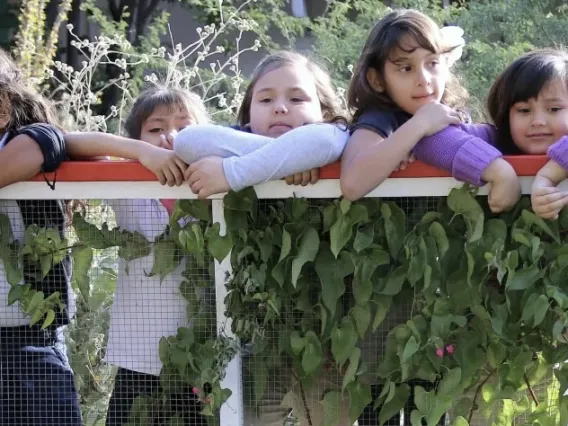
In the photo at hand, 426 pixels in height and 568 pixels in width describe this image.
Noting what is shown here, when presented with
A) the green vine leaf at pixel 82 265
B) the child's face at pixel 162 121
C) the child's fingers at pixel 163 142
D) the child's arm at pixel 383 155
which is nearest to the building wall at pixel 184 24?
the child's face at pixel 162 121

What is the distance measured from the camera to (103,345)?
9.69 feet

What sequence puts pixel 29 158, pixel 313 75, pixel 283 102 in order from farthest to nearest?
pixel 313 75
pixel 283 102
pixel 29 158

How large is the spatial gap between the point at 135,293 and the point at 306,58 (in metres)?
0.97

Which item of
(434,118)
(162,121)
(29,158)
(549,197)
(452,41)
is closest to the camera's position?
(549,197)

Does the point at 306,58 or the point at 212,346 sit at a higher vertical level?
the point at 306,58

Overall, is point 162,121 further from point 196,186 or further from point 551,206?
point 551,206

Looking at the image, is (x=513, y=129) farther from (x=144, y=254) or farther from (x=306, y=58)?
(x=144, y=254)

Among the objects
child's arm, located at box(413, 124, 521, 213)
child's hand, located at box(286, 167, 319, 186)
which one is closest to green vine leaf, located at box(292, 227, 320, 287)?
child's hand, located at box(286, 167, 319, 186)

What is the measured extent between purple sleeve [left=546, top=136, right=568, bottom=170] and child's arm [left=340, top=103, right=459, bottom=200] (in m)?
0.25

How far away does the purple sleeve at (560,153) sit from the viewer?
2.36 m

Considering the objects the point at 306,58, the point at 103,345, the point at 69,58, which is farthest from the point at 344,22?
the point at 103,345

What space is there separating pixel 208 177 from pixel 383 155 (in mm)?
433

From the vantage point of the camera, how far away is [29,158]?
2553 mm

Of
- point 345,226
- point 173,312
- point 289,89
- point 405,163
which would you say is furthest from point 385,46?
point 173,312
